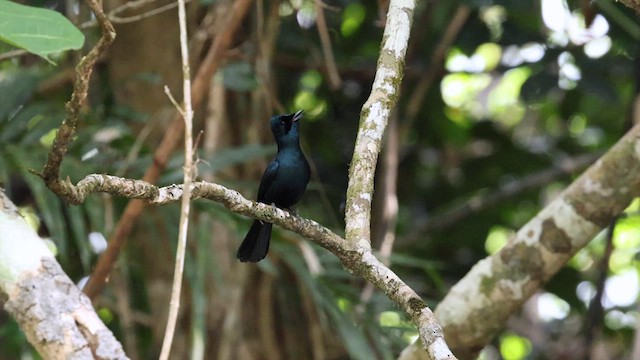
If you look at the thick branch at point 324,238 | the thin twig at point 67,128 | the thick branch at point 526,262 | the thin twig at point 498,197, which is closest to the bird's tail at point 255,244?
the thick branch at point 526,262

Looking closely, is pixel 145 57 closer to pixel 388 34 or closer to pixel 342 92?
pixel 342 92

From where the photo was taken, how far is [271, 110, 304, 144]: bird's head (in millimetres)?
3555

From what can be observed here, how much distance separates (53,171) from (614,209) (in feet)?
5.75

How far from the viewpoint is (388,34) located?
2.04 meters

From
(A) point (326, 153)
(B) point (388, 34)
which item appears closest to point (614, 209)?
(B) point (388, 34)

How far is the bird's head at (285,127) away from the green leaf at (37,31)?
6.00ft

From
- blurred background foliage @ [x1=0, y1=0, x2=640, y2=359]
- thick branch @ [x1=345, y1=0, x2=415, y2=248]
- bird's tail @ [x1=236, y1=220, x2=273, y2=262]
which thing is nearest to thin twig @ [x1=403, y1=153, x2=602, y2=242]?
blurred background foliage @ [x1=0, y1=0, x2=640, y2=359]

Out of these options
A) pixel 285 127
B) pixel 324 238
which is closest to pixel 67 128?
pixel 324 238

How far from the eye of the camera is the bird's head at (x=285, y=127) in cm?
355

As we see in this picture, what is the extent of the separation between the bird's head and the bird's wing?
0.40ft

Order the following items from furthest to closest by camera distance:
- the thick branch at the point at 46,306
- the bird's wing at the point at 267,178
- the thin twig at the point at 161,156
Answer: the bird's wing at the point at 267,178 → the thin twig at the point at 161,156 → the thick branch at the point at 46,306

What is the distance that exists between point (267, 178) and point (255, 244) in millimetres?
473

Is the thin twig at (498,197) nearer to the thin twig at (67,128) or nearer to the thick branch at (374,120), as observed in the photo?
the thick branch at (374,120)

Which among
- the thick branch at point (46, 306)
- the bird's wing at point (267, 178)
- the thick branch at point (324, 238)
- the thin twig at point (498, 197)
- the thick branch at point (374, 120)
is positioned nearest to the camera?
the thick branch at point (324, 238)
